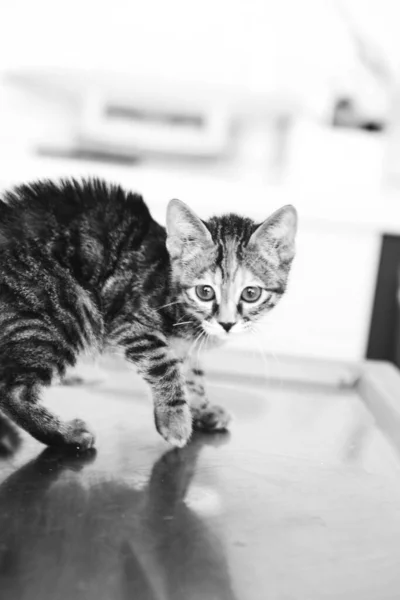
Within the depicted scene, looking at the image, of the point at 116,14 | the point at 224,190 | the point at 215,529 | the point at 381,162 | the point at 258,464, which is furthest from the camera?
the point at 116,14

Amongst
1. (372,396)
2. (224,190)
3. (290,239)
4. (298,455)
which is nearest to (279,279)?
(290,239)

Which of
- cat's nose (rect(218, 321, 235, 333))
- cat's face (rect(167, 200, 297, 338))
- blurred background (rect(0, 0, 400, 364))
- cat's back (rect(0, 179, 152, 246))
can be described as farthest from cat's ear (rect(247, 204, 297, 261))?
blurred background (rect(0, 0, 400, 364))

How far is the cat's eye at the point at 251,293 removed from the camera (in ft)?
2.77

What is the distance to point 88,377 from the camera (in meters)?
1.17

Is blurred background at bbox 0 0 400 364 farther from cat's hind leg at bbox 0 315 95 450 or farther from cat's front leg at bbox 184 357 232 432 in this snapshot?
cat's hind leg at bbox 0 315 95 450

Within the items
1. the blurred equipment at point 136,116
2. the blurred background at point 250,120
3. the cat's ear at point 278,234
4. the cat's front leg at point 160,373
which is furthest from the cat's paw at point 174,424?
the blurred equipment at point 136,116

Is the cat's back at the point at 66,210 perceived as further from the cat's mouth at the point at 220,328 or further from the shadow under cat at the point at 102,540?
the shadow under cat at the point at 102,540

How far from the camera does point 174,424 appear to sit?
86cm

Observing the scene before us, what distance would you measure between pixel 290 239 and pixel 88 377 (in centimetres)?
50

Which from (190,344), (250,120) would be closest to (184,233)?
(190,344)

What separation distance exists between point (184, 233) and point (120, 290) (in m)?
0.13

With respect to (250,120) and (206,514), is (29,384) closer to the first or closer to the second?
(206,514)

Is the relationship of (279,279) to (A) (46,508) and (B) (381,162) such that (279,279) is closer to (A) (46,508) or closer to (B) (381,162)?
(A) (46,508)

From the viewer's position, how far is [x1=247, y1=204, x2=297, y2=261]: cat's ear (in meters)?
0.82
